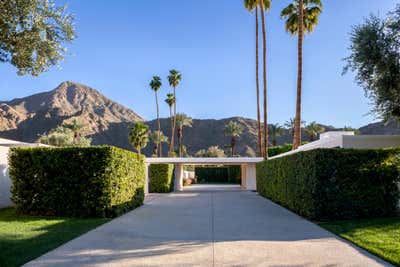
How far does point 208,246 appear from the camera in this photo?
23.9ft

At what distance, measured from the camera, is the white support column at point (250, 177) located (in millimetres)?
30641

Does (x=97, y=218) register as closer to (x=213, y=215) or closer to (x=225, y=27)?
(x=213, y=215)

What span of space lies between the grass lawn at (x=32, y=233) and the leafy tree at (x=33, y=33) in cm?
409

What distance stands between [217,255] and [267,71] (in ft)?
71.4

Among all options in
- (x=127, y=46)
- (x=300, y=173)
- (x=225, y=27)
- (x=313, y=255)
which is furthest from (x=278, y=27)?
(x=313, y=255)

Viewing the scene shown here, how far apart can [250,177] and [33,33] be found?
24202 millimetres

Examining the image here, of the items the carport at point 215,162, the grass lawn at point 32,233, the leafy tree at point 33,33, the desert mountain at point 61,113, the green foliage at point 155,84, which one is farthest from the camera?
the desert mountain at point 61,113

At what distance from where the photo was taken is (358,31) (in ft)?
41.2

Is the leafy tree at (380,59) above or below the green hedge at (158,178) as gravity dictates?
above

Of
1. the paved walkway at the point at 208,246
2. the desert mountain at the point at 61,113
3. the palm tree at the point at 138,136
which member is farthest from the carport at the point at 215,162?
the desert mountain at the point at 61,113

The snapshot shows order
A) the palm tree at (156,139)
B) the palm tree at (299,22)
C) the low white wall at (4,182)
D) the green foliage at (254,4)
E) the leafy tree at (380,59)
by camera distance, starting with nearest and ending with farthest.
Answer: the leafy tree at (380,59), the low white wall at (4,182), the palm tree at (299,22), the green foliage at (254,4), the palm tree at (156,139)

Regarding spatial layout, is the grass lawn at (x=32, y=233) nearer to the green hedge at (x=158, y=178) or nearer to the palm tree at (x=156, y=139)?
the green hedge at (x=158, y=178)

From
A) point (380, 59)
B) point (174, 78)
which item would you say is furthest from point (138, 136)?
point (380, 59)

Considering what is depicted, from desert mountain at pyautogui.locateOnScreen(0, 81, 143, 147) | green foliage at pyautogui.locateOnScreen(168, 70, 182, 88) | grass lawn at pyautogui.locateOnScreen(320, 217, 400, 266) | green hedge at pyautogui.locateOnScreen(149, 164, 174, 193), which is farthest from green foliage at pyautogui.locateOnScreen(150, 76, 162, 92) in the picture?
grass lawn at pyautogui.locateOnScreen(320, 217, 400, 266)
